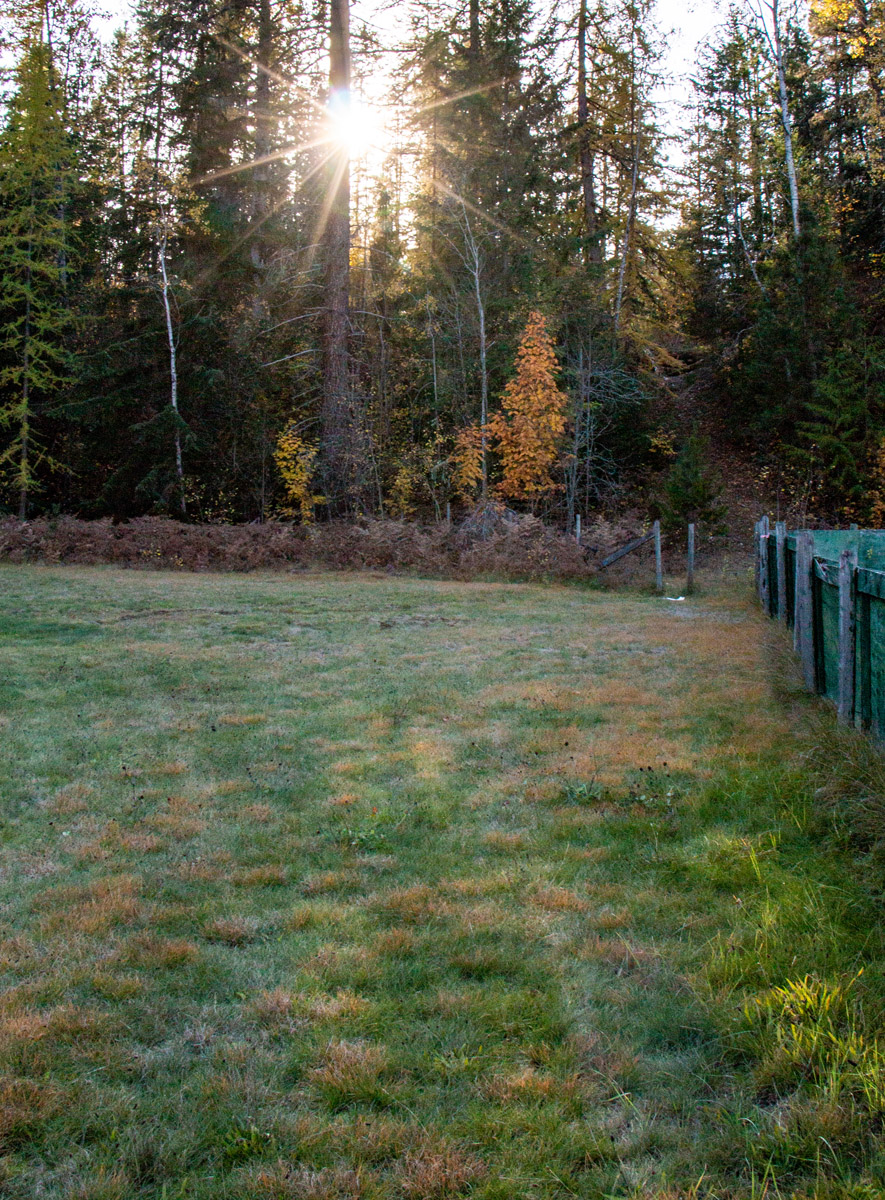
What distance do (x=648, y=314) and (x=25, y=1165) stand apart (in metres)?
30.8

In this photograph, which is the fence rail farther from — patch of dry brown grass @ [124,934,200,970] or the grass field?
patch of dry brown grass @ [124,934,200,970]

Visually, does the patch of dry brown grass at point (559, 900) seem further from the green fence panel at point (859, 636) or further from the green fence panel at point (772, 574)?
the green fence panel at point (772, 574)

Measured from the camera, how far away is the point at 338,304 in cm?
2108

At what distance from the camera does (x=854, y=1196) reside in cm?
185

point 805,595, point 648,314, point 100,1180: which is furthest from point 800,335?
point 100,1180

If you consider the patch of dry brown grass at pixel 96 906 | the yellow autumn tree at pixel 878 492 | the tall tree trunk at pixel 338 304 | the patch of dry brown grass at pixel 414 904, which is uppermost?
the tall tree trunk at pixel 338 304

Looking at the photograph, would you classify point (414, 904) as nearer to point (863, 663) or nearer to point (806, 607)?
point (863, 663)

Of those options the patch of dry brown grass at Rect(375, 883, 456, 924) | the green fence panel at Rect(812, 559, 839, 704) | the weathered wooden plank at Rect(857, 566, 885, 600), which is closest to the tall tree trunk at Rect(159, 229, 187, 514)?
the green fence panel at Rect(812, 559, 839, 704)

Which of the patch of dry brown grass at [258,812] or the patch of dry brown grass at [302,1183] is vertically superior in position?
the patch of dry brown grass at [258,812]

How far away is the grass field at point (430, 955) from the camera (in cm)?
206

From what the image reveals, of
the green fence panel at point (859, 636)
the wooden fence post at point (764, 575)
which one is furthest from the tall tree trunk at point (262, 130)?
the green fence panel at point (859, 636)

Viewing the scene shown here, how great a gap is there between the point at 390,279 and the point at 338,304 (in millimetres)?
5425

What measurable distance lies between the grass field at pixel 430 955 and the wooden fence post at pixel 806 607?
0.24 m

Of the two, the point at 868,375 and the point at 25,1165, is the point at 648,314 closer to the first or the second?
the point at 868,375
